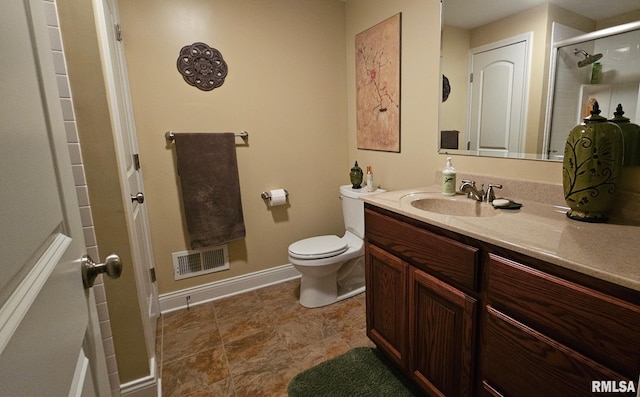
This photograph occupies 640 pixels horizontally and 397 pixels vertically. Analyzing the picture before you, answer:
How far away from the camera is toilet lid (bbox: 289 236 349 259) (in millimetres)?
2072

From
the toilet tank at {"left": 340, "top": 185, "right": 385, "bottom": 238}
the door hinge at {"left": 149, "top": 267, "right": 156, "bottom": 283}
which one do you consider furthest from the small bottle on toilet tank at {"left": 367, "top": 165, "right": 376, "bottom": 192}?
the door hinge at {"left": 149, "top": 267, "right": 156, "bottom": 283}

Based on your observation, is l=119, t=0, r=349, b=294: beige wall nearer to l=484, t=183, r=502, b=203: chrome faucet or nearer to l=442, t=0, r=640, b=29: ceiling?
l=442, t=0, r=640, b=29: ceiling

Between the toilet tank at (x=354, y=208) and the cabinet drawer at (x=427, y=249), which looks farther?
the toilet tank at (x=354, y=208)

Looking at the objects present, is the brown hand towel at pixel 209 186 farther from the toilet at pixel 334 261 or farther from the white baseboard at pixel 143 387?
the white baseboard at pixel 143 387

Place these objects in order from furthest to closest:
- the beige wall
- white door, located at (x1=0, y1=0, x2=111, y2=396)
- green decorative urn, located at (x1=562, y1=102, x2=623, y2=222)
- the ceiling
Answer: the beige wall < the ceiling < green decorative urn, located at (x1=562, y1=102, x2=623, y2=222) < white door, located at (x1=0, y1=0, x2=111, y2=396)

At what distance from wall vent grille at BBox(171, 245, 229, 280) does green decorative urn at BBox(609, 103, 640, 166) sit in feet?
7.31

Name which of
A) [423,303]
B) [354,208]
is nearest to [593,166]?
[423,303]

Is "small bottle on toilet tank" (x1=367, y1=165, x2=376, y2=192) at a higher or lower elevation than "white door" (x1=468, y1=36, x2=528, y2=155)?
lower

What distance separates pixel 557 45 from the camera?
4.11 feet

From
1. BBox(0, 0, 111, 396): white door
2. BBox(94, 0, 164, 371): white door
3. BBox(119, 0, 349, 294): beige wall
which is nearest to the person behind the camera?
BBox(0, 0, 111, 396): white door

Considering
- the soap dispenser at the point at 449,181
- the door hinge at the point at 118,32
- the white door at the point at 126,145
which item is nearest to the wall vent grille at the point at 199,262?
the white door at the point at 126,145

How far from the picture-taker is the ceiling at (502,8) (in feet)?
3.64

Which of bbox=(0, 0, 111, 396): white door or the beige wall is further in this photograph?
the beige wall

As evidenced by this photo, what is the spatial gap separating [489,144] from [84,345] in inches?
67.4
